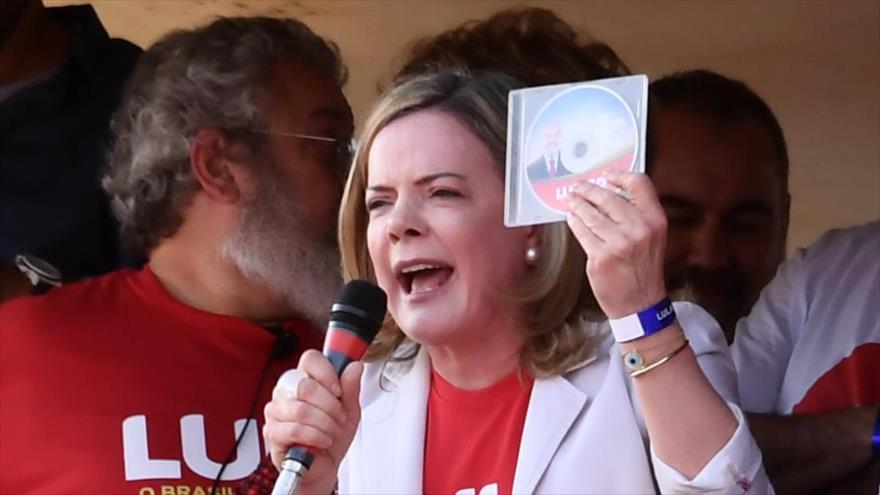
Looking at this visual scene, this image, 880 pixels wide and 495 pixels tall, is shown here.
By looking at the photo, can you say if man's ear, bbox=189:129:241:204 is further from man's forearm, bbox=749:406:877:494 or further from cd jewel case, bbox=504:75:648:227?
cd jewel case, bbox=504:75:648:227

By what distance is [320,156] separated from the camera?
2.60 m

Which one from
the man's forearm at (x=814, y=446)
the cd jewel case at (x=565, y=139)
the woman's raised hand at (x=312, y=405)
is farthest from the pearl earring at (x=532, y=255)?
the man's forearm at (x=814, y=446)

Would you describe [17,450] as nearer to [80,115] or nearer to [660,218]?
[80,115]

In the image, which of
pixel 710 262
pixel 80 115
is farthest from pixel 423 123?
pixel 80 115

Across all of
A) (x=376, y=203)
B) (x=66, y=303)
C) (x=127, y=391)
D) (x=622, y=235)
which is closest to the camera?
(x=622, y=235)

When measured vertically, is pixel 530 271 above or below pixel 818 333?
above

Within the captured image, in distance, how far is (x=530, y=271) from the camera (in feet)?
5.97

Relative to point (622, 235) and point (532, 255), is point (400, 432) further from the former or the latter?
point (622, 235)

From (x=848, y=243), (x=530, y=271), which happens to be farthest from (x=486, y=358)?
(x=848, y=243)

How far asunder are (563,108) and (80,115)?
1.50 metres

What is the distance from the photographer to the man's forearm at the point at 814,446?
2.08 metres

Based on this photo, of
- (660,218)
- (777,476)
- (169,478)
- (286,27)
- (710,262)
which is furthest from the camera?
(286,27)

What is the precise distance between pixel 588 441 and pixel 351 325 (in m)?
0.32

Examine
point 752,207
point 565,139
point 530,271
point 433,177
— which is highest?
point 565,139
